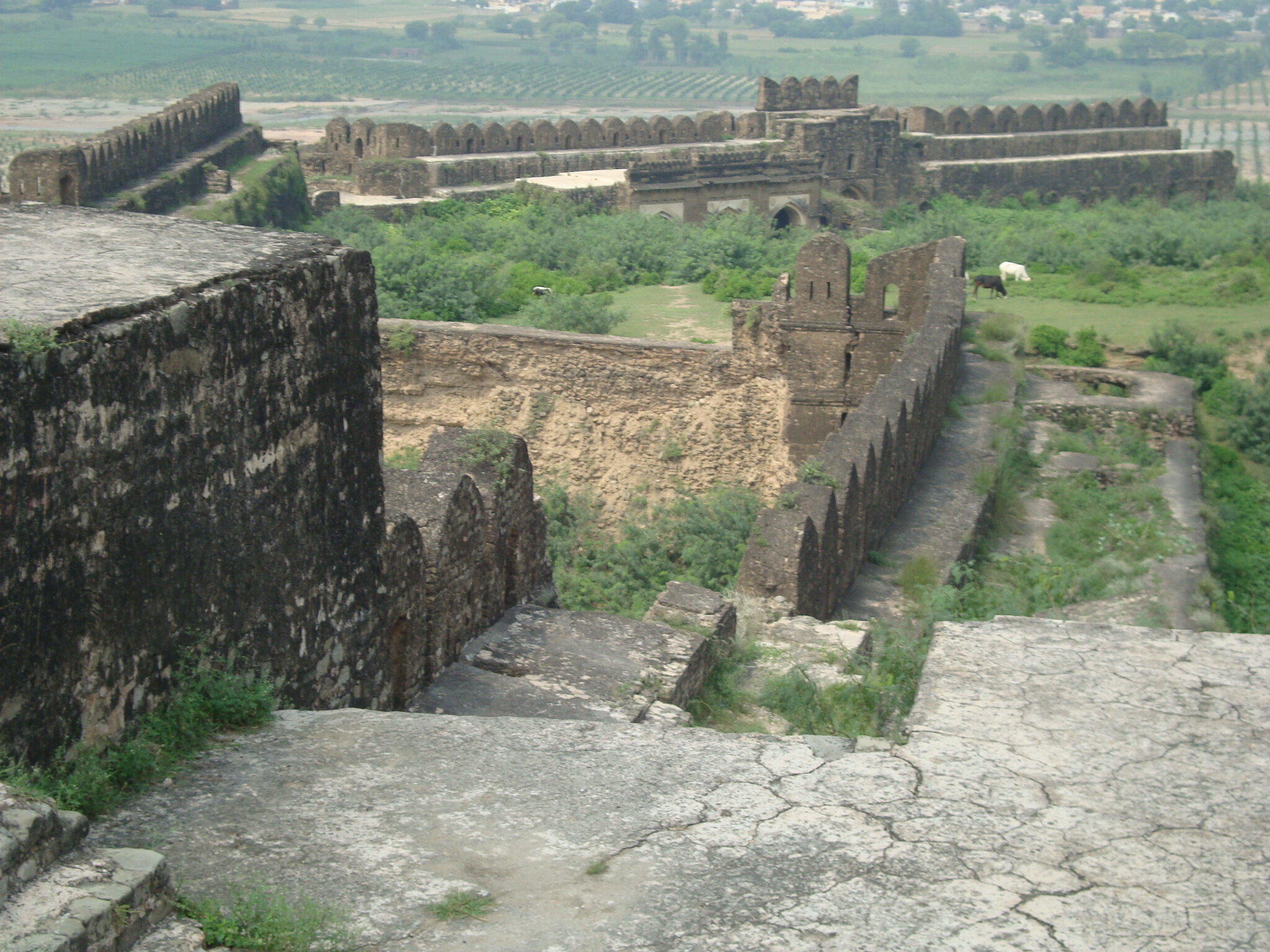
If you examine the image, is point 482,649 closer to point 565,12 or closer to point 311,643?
point 311,643

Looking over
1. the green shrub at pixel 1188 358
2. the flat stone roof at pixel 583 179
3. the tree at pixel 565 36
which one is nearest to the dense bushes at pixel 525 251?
the flat stone roof at pixel 583 179

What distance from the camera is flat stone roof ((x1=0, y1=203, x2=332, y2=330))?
140 inches

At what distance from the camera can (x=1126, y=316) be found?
22.3m

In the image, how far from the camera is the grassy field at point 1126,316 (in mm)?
20906

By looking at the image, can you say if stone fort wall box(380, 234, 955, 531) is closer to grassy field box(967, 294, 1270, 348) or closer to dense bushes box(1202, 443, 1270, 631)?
dense bushes box(1202, 443, 1270, 631)

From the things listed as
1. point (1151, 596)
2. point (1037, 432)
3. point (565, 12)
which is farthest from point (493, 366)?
point (565, 12)

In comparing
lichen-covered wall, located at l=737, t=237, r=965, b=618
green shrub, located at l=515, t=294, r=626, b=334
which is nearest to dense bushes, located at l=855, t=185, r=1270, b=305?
lichen-covered wall, located at l=737, t=237, r=965, b=618

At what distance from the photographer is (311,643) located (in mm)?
4430

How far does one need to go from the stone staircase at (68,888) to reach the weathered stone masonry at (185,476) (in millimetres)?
425

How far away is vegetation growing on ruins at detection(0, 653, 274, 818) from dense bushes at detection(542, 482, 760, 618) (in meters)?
7.98

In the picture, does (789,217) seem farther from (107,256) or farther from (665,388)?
(107,256)

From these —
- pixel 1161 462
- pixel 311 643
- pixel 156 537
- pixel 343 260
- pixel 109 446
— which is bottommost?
pixel 1161 462

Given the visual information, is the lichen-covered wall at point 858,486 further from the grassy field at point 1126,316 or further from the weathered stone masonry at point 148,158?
the weathered stone masonry at point 148,158

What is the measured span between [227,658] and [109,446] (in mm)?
770
